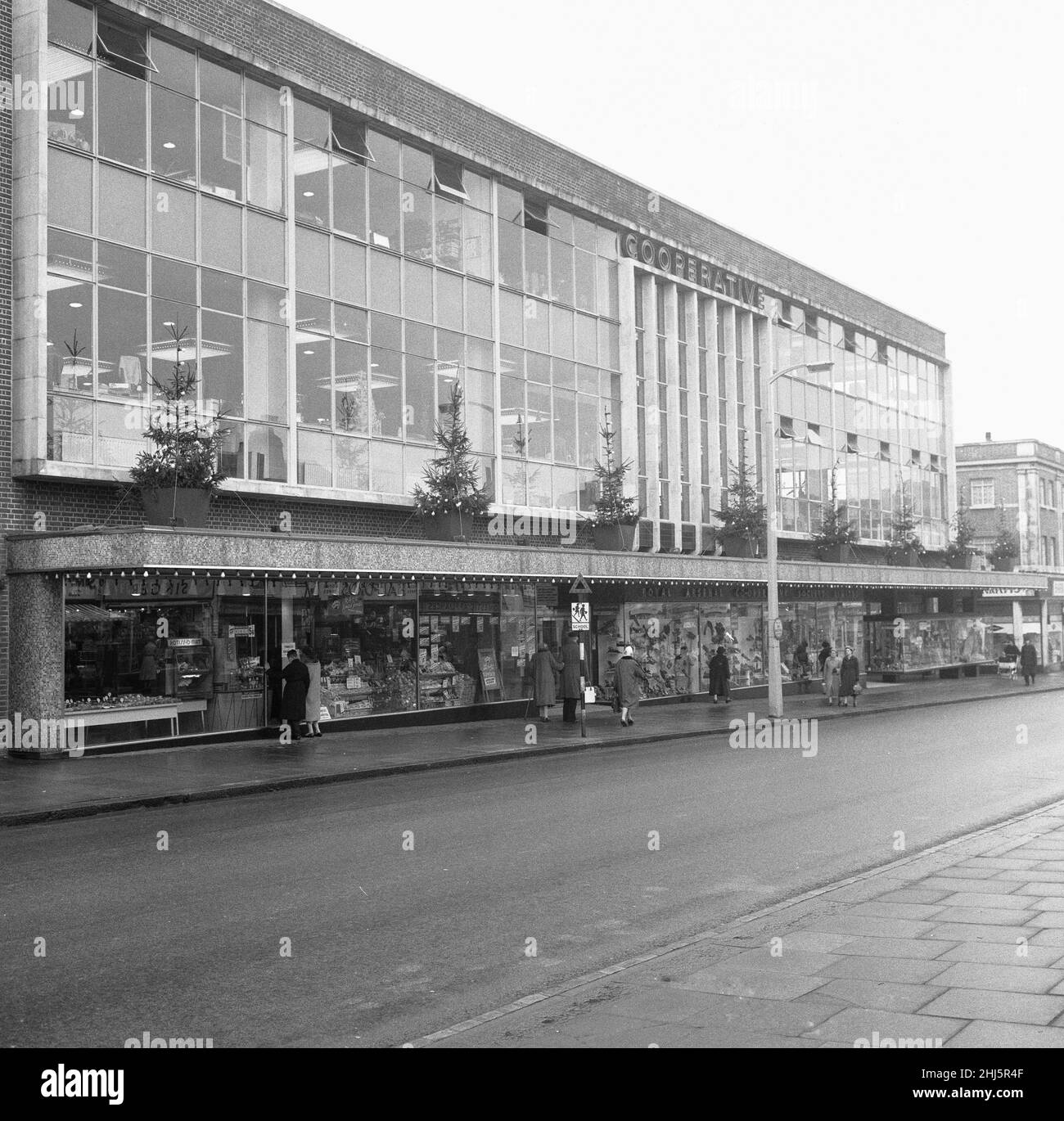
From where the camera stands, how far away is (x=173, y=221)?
21.8 metres

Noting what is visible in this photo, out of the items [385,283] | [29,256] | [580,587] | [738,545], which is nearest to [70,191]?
[29,256]

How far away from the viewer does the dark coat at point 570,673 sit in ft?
85.5

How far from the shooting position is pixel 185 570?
19219 millimetres

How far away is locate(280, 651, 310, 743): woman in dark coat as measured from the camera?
21703 millimetres

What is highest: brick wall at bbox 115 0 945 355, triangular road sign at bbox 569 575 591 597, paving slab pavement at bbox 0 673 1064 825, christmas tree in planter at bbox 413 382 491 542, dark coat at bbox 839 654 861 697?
brick wall at bbox 115 0 945 355

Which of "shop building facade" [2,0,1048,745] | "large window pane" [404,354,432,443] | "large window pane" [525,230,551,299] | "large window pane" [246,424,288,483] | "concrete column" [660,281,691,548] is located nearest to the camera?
"shop building facade" [2,0,1048,745]

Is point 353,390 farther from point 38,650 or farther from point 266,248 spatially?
point 38,650

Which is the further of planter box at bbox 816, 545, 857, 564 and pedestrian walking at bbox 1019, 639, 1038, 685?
pedestrian walking at bbox 1019, 639, 1038, 685

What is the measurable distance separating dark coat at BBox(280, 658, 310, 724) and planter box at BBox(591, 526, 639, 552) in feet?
32.4

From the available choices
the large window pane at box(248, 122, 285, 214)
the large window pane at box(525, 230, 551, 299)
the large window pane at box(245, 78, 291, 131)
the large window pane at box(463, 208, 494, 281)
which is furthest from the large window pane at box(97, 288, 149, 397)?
the large window pane at box(525, 230, 551, 299)

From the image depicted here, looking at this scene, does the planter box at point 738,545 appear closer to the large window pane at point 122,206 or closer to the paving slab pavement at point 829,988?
the large window pane at point 122,206

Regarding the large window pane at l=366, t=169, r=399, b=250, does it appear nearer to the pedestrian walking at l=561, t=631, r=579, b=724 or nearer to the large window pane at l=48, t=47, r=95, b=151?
the large window pane at l=48, t=47, r=95, b=151

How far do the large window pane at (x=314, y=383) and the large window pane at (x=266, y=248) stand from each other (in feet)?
4.57
